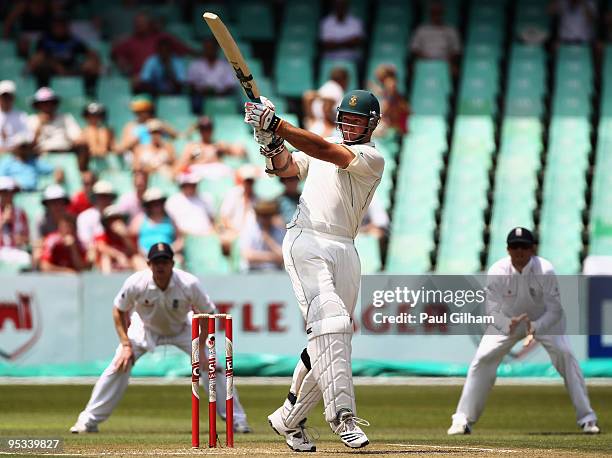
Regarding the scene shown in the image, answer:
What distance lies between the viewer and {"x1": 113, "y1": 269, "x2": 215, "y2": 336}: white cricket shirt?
37.5 ft

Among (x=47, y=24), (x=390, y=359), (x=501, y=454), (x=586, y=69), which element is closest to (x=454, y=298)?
(x=390, y=359)

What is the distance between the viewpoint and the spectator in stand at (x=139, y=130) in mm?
18344

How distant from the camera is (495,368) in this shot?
38.0 feet

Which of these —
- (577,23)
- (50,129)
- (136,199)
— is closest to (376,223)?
(136,199)

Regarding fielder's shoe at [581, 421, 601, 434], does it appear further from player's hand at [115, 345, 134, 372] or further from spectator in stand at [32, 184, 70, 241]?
spectator in stand at [32, 184, 70, 241]

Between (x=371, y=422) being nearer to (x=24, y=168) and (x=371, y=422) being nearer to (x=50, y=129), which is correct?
(x=24, y=168)

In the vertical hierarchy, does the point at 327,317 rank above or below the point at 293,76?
below

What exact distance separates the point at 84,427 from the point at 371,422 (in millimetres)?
2380

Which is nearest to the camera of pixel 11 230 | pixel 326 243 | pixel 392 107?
pixel 326 243

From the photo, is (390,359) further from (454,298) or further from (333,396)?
(333,396)

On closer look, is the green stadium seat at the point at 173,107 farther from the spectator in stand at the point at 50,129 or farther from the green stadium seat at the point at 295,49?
the green stadium seat at the point at 295,49

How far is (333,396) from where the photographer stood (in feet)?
27.1

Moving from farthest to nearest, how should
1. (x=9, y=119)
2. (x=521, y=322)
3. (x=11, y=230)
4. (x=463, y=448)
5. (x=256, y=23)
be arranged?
(x=256, y=23) < (x=9, y=119) < (x=11, y=230) < (x=521, y=322) < (x=463, y=448)

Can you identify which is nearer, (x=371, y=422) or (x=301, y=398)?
(x=301, y=398)
